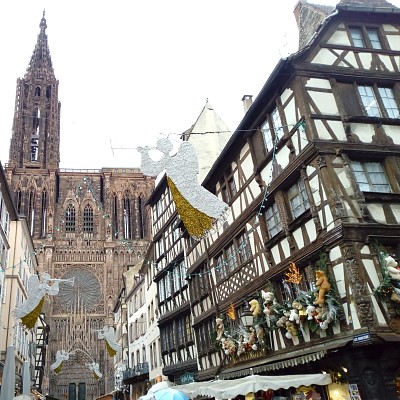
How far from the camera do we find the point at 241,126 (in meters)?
13.8

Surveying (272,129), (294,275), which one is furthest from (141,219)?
(294,275)

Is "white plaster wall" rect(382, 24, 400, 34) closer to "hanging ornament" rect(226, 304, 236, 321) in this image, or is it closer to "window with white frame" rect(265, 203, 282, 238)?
"window with white frame" rect(265, 203, 282, 238)

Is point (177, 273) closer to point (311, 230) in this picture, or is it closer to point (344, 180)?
point (311, 230)

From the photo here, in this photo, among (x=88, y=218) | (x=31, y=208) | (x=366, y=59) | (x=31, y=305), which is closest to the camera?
(x=366, y=59)

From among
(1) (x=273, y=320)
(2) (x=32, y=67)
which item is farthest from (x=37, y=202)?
(1) (x=273, y=320)

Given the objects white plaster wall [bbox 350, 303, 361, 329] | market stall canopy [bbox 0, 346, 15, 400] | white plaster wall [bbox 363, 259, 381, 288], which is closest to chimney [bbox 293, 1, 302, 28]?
white plaster wall [bbox 363, 259, 381, 288]

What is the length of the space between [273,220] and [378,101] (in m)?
4.02

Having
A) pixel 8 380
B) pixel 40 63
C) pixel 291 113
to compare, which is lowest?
pixel 8 380

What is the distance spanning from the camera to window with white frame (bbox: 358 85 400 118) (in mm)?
11727

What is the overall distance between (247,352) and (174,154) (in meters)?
6.39

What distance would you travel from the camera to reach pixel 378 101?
39.1 ft

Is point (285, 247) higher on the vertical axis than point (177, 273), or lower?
lower

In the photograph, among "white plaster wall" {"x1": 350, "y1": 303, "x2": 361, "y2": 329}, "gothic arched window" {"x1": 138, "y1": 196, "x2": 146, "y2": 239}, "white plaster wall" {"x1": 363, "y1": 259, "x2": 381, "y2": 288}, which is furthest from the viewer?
"gothic arched window" {"x1": 138, "y1": 196, "x2": 146, "y2": 239}

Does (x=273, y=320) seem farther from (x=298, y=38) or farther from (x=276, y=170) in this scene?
(x=298, y=38)
